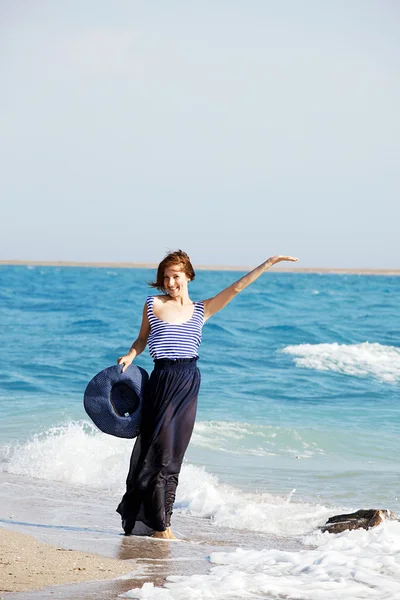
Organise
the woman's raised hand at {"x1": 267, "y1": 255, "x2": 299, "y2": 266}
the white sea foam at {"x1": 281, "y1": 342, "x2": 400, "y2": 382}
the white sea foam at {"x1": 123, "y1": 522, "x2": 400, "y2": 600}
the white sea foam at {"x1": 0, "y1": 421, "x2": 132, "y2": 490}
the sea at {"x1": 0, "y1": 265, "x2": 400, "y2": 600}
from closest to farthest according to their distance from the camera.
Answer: the white sea foam at {"x1": 123, "y1": 522, "x2": 400, "y2": 600} < the sea at {"x1": 0, "y1": 265, "x2": 400, "y2": 600} < the woman's raised hand at {"x1": 267, "y1": 255, "x2": 299, "y2": 266} < the white sea foam at {"x1": 0, "y1": 421, "x2": 132, "y2": 490} < the white sea foam at {"x1": 281, "y1": 342, "x2": 400, "y2": 382}

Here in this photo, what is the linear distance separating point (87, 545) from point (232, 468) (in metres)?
3.81

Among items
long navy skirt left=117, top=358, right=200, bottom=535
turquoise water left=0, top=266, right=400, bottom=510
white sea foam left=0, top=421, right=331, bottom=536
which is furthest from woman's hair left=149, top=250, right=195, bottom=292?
turquoise water left=0, top=266, right=400, bottom=510

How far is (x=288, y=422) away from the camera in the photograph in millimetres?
Result: 12258

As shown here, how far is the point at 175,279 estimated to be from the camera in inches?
235

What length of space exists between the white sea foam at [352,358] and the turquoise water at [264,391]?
0.03 m

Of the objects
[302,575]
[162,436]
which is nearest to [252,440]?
[162,436]

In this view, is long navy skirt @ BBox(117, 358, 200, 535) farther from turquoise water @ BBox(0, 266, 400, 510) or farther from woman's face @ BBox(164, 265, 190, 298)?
turquoise water @ BBox(0, 266, 400, 510)

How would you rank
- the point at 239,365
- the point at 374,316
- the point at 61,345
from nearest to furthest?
the point at 239,365, the point at 61,345, the point at 374,316

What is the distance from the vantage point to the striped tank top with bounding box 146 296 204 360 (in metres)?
5.91

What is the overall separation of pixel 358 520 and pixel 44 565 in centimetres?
247

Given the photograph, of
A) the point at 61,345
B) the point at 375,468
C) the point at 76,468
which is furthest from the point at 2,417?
the point at 61,345

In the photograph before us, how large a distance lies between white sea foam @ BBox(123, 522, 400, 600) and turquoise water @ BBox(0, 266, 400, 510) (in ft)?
7.81

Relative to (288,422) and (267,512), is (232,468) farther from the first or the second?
(288,422)

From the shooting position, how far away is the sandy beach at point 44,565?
465 cm
